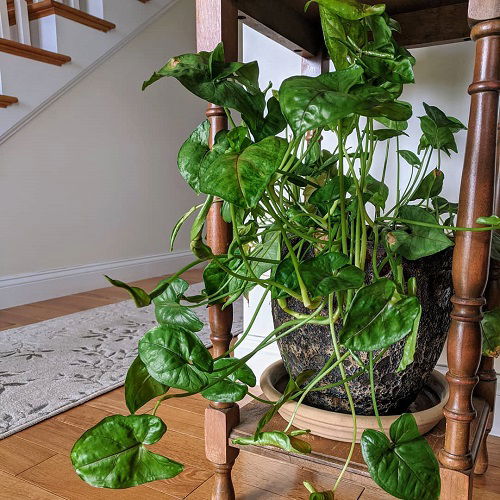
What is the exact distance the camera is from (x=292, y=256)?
54cm

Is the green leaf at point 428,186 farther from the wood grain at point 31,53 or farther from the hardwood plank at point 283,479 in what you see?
the wood grain at point 31,53

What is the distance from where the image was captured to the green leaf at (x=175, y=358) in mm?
525

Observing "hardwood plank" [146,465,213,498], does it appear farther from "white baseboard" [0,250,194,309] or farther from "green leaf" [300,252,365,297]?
"white baseboard" [0,250,194,309]

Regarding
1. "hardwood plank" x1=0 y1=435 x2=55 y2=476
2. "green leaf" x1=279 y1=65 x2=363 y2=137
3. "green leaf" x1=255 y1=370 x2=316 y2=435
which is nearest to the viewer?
"green leaf" x1=279 y1=65 x2=363 y2=137

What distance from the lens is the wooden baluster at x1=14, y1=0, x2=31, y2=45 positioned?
2168 mm

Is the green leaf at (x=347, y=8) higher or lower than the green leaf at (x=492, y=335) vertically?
higher

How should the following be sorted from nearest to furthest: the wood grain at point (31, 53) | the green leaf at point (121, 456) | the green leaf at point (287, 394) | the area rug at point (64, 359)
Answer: the green leaf at point (121, 456), the green leaf at point (287, 394), the area rug at point (64, 359), the wood grain at point (31, 53)

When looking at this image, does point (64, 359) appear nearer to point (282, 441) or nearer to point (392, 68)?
point (282, 441)

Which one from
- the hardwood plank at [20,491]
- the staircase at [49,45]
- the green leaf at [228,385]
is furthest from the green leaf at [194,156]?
the staircase at [49,45]

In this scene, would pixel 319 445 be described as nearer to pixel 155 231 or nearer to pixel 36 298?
pixel 36 298

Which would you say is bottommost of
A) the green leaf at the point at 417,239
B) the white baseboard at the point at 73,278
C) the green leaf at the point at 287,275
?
the white baseboard at the point at 73,278

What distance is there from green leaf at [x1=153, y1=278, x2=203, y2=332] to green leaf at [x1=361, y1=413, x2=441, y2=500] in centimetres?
25

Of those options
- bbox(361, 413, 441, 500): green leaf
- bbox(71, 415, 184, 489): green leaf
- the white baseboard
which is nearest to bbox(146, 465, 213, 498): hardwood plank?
bbox(71, 415, 184, 489): green leaf

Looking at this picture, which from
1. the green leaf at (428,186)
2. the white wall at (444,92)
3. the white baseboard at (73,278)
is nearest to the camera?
the green leaf at (428,186)
